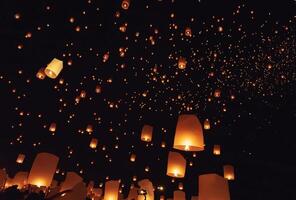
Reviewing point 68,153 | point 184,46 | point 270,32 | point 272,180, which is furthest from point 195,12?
Answer: point 68,153

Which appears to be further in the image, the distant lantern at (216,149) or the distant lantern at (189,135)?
the distant lantern at (216,149)

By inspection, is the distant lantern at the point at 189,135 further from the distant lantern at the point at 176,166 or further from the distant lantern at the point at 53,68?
the distant lantern at the point at 53,68

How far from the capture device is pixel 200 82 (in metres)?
7.37

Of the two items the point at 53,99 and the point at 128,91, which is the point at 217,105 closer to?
the point at 128,91

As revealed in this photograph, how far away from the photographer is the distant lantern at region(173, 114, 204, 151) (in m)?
2.89

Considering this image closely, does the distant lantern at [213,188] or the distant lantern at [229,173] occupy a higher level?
the distant lantern at [229,173]

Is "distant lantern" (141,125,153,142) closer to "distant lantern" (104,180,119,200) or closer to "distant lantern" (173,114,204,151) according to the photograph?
"distant lantern" (104,180,119,200)

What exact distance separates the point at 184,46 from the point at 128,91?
2.46 meters

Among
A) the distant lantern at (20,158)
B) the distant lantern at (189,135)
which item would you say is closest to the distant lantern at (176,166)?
the distant lantern at (189,135)

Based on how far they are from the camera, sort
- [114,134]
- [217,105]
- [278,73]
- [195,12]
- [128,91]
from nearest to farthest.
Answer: [195,12] < [278,73] < [217,105] < [128,91] < [114,134]

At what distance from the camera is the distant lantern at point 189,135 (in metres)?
2.89

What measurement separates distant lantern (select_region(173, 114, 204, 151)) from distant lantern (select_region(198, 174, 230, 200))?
0.38 metres

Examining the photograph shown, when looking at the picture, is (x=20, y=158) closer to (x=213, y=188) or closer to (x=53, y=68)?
(x=53, y=68)

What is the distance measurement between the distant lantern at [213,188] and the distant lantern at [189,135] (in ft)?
1.25
